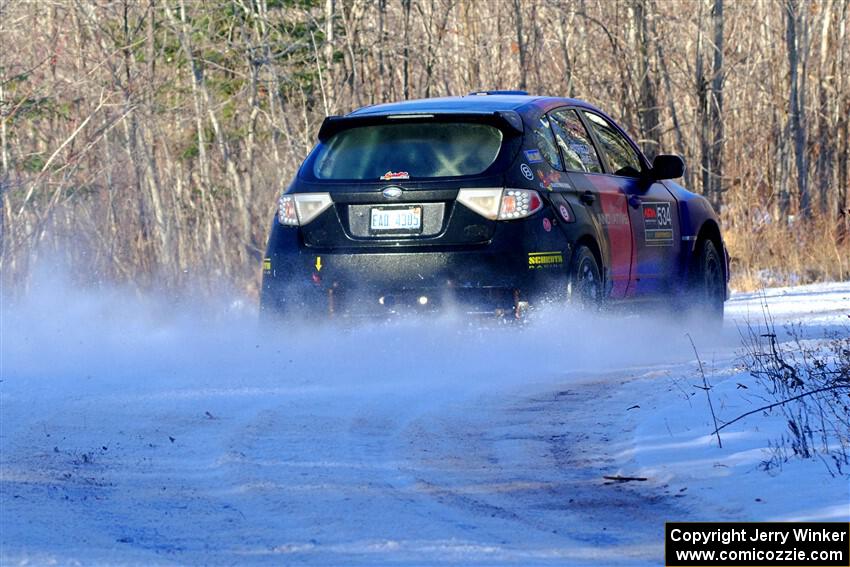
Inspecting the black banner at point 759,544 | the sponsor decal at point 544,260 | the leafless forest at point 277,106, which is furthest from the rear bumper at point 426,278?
A: the leafless forest at point 277,106

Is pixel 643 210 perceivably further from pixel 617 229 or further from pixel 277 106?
pixel 277 106

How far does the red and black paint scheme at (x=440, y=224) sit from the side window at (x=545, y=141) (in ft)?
0.04

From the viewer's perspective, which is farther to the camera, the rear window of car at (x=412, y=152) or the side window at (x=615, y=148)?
the side window at (x=615, y=148)

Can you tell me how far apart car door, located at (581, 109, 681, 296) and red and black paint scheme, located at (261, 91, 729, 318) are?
2.59 ft

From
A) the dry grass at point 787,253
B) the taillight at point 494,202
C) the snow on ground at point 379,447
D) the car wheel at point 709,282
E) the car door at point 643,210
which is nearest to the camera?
the snow on ground at point 379,447

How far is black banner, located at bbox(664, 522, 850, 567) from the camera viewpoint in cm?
464

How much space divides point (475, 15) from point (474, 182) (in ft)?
59.7

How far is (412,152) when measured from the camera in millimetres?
9453

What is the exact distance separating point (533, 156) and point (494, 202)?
0.54 meters

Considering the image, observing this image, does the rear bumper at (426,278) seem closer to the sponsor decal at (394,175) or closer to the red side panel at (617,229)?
the sponsor decal at (394,175)

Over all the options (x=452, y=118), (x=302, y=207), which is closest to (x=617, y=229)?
(x=452, y=118)

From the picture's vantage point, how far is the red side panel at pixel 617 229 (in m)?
10.4

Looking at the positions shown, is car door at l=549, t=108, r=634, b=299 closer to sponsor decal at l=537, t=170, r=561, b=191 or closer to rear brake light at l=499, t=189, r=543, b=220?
sponsor decal at l=537, t=170, r=561, b=191

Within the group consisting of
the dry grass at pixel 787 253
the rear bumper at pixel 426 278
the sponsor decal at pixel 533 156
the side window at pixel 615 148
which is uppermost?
the sponsor decal at pixel 533 156
